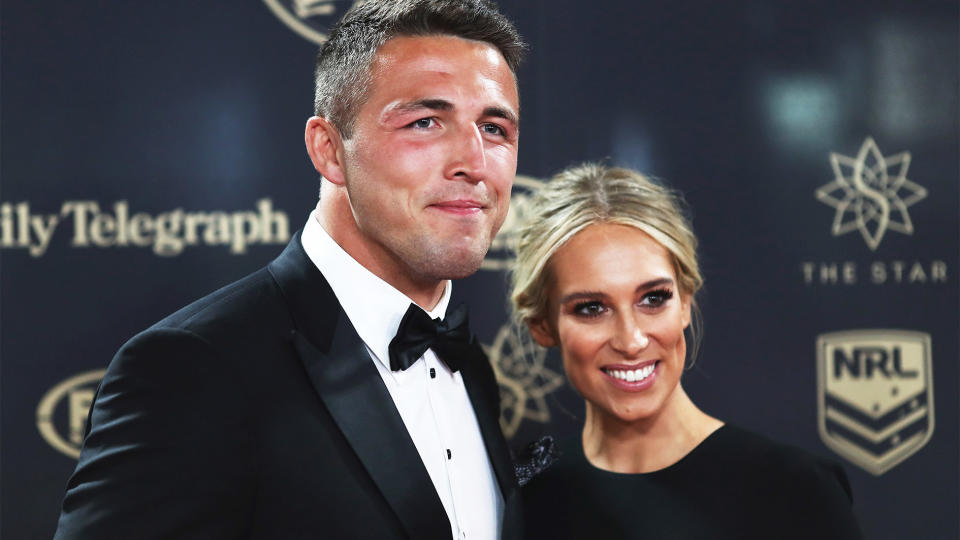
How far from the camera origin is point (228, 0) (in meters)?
2.65

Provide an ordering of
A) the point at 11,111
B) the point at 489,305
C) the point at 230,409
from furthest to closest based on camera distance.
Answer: the point at 489,305 < the point at 11,111 < the point at 230,409

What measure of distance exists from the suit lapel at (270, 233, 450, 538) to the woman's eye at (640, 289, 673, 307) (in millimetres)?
731

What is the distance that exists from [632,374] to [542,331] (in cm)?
26

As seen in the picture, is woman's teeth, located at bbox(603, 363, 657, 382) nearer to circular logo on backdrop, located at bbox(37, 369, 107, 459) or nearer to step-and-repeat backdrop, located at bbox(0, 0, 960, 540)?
step-and-repeat backdrop, located at bbox(0, 0, 960, 540)

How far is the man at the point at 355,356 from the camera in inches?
46.5

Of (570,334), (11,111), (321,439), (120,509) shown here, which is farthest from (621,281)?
(11,111)

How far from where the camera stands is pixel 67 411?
2566 mm

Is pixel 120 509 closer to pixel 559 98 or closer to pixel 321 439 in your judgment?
pixel 321 439

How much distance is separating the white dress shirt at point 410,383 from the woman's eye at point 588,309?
0.47 meters

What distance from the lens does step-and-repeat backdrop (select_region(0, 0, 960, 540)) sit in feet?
8.45

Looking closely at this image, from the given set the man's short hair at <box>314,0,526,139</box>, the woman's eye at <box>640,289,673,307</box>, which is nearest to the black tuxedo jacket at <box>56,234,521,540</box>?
the man's short hair at <box>314,0,526,139</box>

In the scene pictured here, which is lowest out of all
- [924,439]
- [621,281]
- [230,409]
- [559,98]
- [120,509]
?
[924,439]

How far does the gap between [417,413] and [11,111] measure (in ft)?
5.93

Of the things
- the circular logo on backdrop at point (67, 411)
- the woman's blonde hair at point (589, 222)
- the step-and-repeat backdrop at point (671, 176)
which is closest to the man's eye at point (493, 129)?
the woman's blonde hair at point (589, 222)
